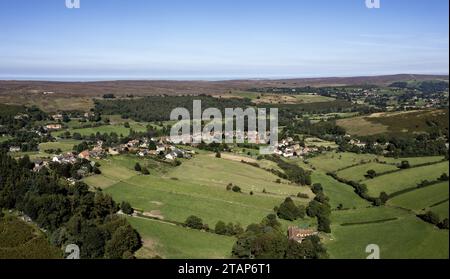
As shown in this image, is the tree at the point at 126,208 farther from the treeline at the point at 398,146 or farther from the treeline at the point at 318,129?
the treeline at the point at 318,129

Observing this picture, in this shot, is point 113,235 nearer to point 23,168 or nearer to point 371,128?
point 23,168

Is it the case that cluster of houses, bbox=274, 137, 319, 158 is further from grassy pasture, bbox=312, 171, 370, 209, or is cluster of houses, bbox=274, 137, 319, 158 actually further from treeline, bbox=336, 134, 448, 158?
grassy pasture, bbox=312, 171, 370, 209

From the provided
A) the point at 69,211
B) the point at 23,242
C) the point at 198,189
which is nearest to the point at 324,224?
the point at 198,189

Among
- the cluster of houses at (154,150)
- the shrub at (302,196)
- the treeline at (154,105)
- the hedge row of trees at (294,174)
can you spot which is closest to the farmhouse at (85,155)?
the cluster of houses at (154,150)

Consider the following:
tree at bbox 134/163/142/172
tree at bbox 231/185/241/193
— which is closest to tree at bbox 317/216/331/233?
tree at bbox 231/185/241/193

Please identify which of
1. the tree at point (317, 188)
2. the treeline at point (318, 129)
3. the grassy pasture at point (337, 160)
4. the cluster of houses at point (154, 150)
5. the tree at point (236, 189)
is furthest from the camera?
the treeline at point (318, 129)
